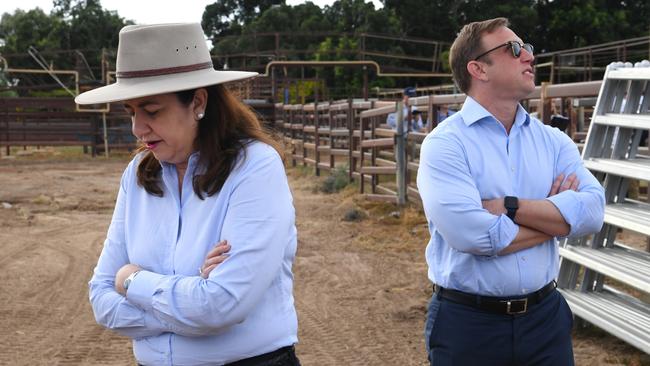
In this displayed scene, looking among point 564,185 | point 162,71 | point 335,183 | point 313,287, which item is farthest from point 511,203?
point 335,183

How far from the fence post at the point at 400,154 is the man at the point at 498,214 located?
334 inches

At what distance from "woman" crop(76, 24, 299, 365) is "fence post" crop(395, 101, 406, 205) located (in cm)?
924

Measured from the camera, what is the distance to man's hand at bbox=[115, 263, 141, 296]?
2.29 meters

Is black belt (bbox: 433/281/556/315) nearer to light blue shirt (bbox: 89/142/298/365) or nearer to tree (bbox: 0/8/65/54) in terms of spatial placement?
light blue shirt (bbox: 89/142/298/365)

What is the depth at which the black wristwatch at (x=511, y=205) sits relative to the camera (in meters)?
2.84

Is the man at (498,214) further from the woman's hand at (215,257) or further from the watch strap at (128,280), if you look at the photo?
the watch strap at (128,280)

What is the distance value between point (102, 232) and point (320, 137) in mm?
8605

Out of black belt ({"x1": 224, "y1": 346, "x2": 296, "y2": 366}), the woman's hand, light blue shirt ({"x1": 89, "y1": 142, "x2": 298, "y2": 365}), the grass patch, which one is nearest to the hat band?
light blue shirt ({"x1": 89, "y1": 142, "x2": 298, "y2": 365})

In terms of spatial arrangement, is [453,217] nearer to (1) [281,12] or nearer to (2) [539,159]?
(2) [539,159]

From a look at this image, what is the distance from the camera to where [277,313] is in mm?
2229

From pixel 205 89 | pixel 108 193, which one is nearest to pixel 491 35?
pixel 205 89

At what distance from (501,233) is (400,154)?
29.2 feet

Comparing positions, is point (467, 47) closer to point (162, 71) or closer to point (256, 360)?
point (162, 71)

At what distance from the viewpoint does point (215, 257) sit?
7.02 feet
